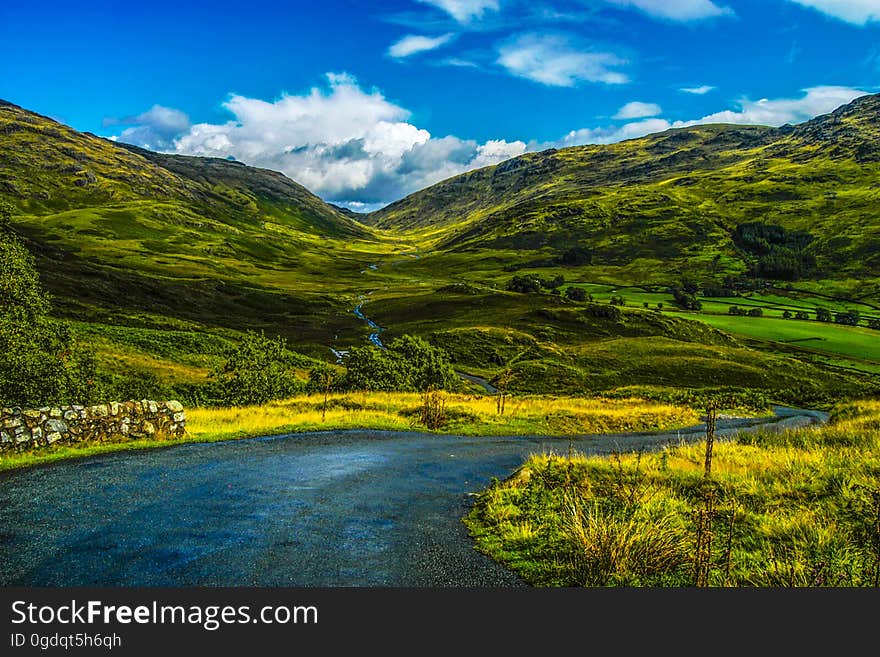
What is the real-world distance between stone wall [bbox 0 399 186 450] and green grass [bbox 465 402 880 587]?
16.0 meters

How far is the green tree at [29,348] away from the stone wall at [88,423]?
479 centimetres

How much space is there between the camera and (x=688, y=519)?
1259 centimetres

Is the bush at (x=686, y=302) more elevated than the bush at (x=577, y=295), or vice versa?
the bush at (x=577, y=295)

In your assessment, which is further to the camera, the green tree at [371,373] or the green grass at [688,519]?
the green tree at [371,373]

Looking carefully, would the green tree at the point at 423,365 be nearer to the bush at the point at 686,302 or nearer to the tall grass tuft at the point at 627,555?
the tall grass tuft at the point at 627,555

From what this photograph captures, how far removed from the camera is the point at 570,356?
10056cm

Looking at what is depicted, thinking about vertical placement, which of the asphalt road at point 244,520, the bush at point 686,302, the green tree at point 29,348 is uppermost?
the bush at point 686,302

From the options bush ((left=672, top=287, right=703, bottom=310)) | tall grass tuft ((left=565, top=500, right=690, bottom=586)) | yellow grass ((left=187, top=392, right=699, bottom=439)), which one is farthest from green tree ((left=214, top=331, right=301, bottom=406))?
bush ((left=672, top=287, right=703, bottom=310))

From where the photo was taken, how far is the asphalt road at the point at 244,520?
1007 cm

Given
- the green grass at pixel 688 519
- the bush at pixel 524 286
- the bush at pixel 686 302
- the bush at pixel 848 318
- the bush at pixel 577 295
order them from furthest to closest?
the bush at pixel 524 286
the bush at pixel 577 295
the bush at pixel 686 302
the bush at pixel 848 318
the green grass at pixel 688 519

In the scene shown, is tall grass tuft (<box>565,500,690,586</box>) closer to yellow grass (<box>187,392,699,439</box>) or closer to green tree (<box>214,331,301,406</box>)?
yellow grass (<box>187,392,699,439</box>)

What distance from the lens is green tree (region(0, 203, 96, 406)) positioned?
82.4ft

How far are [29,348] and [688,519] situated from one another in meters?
30.0

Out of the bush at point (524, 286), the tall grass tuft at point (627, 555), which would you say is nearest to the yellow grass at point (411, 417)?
the tall grass tuft at point (627, 555)
